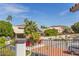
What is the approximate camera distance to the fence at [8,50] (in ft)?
8.72

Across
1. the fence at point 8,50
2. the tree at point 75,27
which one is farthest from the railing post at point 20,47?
the tree at point 75,27

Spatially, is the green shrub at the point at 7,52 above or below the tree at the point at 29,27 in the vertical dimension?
below

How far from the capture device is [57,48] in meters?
2.67

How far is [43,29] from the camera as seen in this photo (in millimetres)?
2656

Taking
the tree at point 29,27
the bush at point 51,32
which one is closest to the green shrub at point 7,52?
the tree at point 29,27

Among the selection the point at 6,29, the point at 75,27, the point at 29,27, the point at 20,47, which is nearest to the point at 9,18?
the point at 6,29

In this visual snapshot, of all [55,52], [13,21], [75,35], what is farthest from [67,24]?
[13,21]

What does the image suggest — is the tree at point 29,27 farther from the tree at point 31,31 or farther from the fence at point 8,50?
the fence at point 8,50

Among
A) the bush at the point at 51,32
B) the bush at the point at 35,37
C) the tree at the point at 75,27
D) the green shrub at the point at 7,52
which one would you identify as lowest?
the green shrub at the point at 7,52

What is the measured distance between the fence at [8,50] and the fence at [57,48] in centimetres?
27

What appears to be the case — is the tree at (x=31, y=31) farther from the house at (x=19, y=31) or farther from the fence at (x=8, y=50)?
the fence at (x=8, y=50)

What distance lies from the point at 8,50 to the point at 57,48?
65 cm

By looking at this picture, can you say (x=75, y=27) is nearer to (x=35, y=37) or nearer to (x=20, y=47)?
(x=35, y=37)

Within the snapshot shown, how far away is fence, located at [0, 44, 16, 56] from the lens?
2658 millimetres
